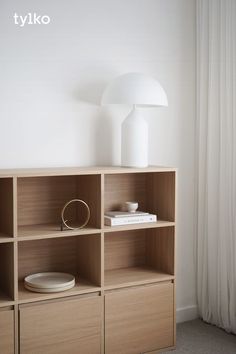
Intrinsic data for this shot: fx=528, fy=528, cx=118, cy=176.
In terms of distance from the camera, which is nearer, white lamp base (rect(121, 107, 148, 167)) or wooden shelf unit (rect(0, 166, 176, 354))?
wooden shelf unit (rect(0, 166, 176, 354))

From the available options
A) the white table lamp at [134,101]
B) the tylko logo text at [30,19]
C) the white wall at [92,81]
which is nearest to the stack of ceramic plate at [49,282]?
the white wall at [92,81]

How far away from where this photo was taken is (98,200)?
2842mm

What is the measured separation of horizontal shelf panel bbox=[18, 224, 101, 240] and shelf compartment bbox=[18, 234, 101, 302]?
3.8 inches

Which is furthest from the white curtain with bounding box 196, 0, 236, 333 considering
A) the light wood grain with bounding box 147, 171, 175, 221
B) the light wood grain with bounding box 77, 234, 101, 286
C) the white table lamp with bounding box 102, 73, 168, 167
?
the light wood grain with bounding box 77, 234, 101, 286

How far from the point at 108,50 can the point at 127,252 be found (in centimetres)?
124

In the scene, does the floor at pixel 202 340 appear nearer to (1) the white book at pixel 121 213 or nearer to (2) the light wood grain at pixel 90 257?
(2) the light wood grain at pixel 90 257

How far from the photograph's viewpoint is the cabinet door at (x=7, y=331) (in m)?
2.59

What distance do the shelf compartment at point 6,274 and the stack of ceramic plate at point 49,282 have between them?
0.37 ft

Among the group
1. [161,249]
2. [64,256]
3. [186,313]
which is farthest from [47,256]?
[186,313]

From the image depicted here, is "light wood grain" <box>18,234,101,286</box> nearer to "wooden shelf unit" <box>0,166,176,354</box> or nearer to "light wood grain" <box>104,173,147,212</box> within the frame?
"wooden shelf unit" <box>0,166,176,354</box>

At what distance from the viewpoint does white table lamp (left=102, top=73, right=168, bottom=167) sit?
2.86 metres

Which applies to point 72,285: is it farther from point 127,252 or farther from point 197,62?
point 197,62

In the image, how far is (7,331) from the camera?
2.60 m

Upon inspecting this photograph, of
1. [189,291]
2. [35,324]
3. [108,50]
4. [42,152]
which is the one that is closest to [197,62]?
[108,50]
